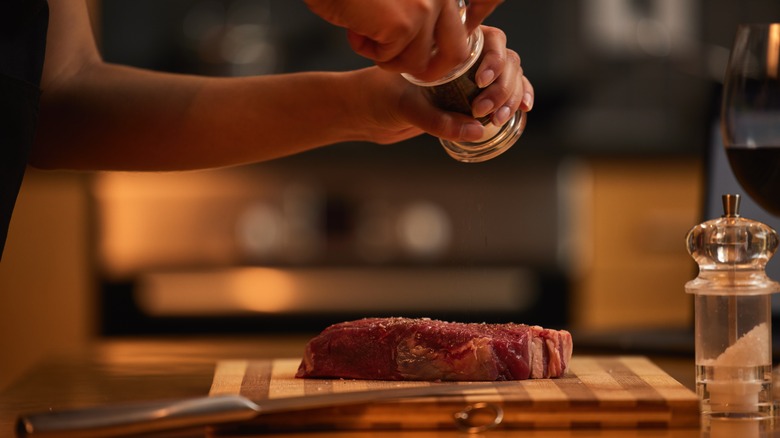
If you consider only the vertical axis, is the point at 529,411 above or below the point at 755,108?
below

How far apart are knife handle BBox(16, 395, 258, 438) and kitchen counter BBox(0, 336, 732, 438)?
10 centimetres

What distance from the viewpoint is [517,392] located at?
1029 mm

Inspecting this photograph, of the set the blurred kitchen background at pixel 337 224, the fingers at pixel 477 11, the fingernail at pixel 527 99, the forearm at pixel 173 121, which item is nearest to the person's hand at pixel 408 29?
the fingers at pixel 477 11

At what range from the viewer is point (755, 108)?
3.49ft

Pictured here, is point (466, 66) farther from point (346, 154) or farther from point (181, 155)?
point (346, 154)

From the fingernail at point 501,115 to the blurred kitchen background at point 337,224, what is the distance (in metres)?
2.29

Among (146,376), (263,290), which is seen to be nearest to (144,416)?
(146,376)

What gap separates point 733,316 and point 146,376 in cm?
71

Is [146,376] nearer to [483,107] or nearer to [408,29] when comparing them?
[483,107]

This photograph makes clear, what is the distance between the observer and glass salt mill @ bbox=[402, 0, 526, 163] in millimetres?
1104

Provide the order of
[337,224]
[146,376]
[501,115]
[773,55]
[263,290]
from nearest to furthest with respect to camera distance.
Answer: [773,55], [501,115], [146,376], [263,290], [337,224]

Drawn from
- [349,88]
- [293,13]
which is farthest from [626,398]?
[293,13]

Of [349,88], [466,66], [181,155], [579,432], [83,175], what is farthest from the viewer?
[83,175]

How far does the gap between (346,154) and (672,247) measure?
1.09 m
